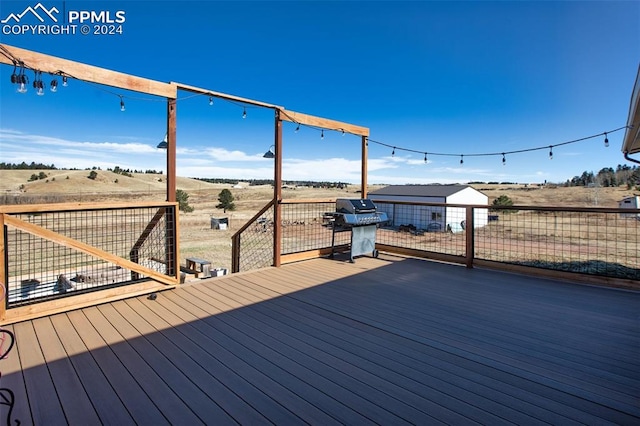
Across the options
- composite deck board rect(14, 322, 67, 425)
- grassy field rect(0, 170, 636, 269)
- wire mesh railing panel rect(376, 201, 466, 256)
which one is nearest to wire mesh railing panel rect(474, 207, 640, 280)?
wire mesh railing panel rect(376, 201, 466, 256)

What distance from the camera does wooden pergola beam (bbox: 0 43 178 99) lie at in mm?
2568

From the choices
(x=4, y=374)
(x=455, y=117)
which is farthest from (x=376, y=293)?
(x=455, y=117)

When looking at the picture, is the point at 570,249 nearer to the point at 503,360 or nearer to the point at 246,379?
the point at 503,360

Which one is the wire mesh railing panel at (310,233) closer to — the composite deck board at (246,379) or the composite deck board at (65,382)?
the composite deck board at (246,379)

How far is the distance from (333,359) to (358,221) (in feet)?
9.57

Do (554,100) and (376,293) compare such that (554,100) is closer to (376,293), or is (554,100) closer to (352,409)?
(376,293)

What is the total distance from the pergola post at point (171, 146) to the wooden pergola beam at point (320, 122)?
1.49m

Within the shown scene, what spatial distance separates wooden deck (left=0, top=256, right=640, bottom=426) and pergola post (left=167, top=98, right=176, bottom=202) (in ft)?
3.73

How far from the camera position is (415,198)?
2031 centimetres

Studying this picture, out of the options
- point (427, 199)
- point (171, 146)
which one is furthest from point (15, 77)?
point (427, 199)

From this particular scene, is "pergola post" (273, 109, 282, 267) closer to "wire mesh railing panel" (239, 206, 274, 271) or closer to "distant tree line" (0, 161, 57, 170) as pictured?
"wire mesh railing panel" (239, 206, 274, 271)

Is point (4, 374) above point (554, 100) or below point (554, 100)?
below

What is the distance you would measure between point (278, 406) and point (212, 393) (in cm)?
38

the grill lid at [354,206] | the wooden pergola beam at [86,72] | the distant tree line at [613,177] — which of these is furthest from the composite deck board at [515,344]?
the distant tree line at [613,177]
